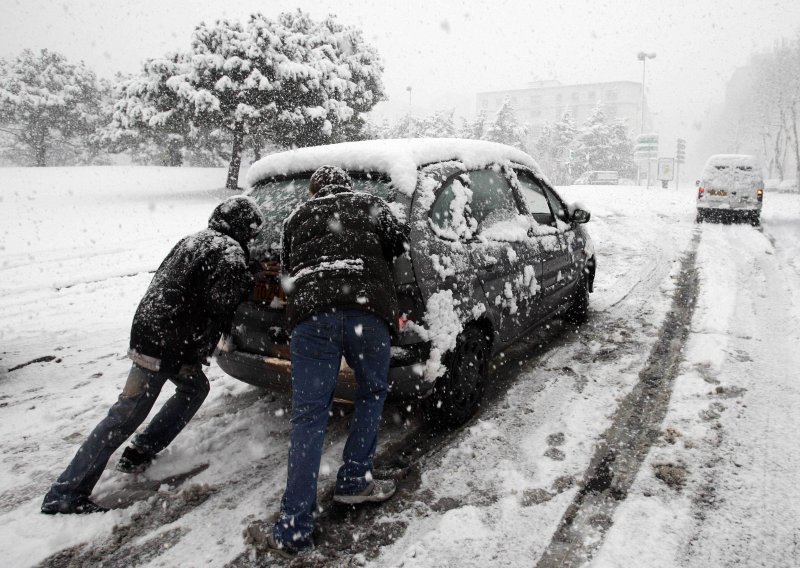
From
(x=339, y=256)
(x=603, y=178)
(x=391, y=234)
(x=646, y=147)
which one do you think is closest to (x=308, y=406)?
(x=339, y=256)

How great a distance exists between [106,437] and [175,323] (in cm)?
69

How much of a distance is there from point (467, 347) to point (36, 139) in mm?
49555

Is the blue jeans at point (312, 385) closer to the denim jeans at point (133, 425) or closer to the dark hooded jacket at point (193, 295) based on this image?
the dark hooded jacket at point (193, 295)

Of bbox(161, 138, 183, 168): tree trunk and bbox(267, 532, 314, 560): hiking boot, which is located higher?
bbox(161, 138, 183, 168): tree trunk

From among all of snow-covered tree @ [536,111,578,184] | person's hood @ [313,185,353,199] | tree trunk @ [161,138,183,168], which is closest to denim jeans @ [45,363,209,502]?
person's hood @ [313,185,353,199]

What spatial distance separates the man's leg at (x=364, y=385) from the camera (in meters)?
2.43

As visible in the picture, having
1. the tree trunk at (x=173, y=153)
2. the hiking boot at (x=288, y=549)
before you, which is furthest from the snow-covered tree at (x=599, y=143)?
the hiking boot at (x=288, y=549)

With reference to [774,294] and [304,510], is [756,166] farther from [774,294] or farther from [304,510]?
[304,510]

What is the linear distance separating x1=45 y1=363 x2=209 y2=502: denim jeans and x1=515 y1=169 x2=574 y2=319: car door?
2736 millimetres

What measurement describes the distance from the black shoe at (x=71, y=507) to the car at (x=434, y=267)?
102 centimetres

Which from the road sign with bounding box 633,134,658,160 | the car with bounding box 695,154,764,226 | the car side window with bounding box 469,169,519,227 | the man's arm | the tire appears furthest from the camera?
the road sign with bounding box 633,134,658,160

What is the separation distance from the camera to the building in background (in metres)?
107

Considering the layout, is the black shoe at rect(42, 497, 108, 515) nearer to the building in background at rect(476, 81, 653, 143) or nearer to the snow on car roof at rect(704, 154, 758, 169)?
the snow on car roof at rect(704, 154, 758, 169)

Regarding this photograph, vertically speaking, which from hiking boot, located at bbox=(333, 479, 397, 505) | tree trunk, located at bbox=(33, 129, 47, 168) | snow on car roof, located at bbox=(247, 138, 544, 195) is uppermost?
tree trunk, located at bbox=(33, 129, 47, 168)
